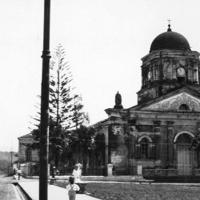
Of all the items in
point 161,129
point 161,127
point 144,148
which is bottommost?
point 144,148

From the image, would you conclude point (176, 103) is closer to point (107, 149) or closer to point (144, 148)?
point (144, 148)

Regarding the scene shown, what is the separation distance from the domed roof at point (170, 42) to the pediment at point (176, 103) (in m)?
6.19

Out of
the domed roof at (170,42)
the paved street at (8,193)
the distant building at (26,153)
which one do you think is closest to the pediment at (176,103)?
the domed roof at (170,42)

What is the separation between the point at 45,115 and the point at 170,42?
42.6 meters

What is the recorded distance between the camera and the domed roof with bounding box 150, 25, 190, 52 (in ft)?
166

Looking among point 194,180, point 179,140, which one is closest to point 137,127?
point 179,140

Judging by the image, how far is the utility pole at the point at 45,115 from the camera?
947 centimetres

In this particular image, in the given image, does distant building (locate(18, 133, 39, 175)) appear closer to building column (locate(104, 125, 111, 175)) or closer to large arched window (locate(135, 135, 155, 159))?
building column (locate(104, 125, 111, 175))

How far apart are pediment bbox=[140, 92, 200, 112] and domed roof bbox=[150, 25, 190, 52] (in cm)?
619

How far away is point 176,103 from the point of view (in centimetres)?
4694

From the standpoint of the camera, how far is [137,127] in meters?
45.5

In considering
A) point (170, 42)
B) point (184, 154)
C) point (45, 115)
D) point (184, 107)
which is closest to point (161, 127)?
point (184, 107)

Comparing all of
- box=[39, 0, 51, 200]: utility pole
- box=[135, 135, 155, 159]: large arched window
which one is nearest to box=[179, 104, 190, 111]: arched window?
box=[135, 135, 155, 159]: large arched window

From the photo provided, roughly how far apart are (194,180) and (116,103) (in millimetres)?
11142
